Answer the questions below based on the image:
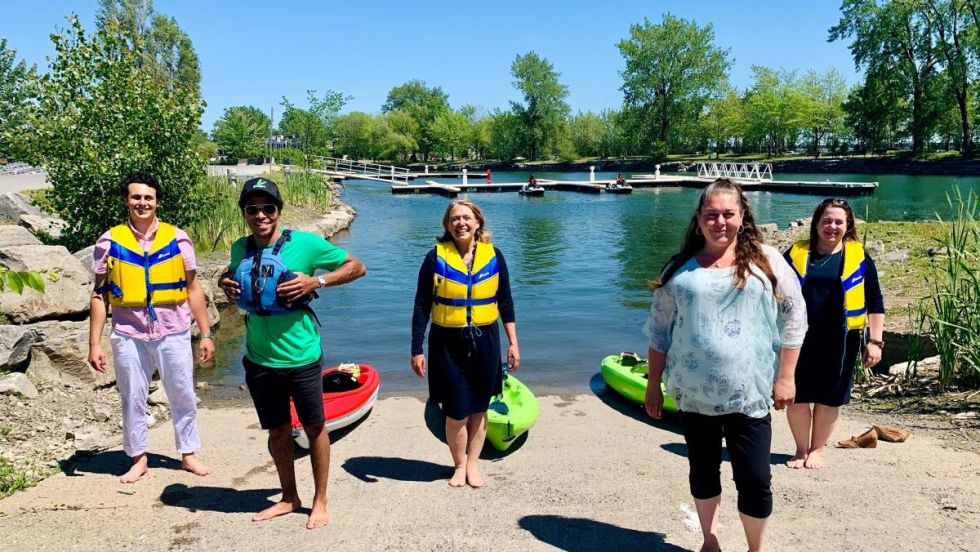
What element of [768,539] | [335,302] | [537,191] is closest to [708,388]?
[768,539]

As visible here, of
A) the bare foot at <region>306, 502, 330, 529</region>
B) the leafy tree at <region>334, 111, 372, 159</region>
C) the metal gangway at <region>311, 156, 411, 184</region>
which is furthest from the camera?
the leafy tree at <region>334, 111, 372, 159</region>

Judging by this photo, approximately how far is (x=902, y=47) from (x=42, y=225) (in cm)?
7003

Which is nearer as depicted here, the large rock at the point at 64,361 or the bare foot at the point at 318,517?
the bare foot at the point at 318,517

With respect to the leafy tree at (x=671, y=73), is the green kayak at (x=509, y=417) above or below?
below

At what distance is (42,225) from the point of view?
44.0 ft

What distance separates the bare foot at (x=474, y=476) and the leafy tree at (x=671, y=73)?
81092 millimetres

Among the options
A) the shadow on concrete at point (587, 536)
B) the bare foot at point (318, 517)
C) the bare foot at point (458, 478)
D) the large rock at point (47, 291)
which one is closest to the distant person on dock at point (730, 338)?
the shadow on concrete at point (587, 536)

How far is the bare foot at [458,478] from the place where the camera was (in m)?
4.40

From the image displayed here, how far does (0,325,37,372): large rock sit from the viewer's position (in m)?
6.28

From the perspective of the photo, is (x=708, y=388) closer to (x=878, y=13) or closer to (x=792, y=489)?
(x=792, y=489)

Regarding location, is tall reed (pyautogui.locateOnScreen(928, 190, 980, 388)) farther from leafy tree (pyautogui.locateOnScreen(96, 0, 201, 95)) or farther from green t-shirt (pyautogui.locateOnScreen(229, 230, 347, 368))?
leafy tree (pyautogui.locateOnScreen(96, 0, 201, 95))

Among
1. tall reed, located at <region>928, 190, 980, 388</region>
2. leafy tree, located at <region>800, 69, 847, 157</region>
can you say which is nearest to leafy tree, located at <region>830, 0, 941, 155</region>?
leafy tree, located at <region>800, 69, 847, 157</region>

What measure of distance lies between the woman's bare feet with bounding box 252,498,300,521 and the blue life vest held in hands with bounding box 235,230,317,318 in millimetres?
1203

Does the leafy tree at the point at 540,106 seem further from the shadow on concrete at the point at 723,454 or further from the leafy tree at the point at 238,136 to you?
the shadow on concrete at the point at 723,454
